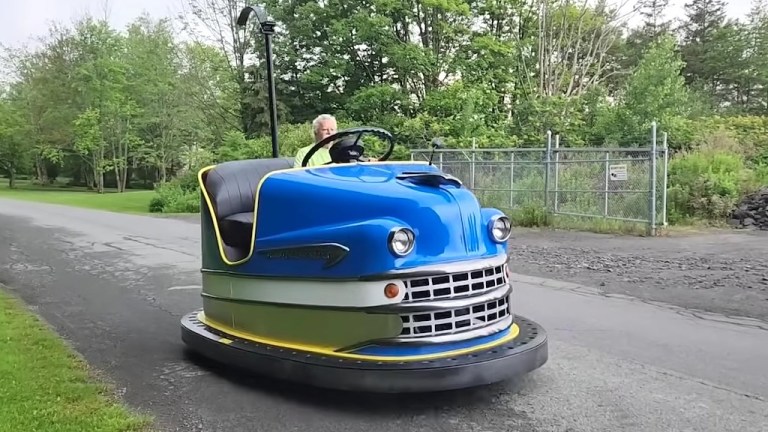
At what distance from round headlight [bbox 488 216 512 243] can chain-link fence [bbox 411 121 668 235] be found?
31.1 ft

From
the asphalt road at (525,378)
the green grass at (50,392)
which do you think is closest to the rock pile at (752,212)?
the asphalt road at (525,378)

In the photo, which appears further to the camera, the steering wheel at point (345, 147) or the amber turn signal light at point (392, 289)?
the steering wheel at point (345, 147)

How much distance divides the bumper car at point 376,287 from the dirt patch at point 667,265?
3.65m

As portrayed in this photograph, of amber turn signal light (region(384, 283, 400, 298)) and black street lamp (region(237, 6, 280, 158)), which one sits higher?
black street lamp (region(237, 6, 280, 158))

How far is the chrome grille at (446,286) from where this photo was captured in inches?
142

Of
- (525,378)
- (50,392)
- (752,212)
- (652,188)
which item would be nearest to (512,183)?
(652,188)

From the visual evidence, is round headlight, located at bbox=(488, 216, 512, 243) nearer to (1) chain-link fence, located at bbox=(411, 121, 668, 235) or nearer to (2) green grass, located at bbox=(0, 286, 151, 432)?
(2) green grass, located at bbox=(0, 286, 151, 432)

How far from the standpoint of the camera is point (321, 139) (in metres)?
5.25

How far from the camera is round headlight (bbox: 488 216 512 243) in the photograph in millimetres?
3996

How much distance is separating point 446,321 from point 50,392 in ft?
8.14

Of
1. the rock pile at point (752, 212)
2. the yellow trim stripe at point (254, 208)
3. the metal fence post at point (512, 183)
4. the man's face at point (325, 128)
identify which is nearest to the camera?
the yellow trim stripe at point (254, 208)

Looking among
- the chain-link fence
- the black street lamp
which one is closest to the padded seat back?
the black street lamp

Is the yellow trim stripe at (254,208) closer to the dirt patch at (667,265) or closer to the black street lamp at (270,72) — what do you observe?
the black street lamp at (270,72)

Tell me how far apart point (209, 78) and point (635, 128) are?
67.8ft
